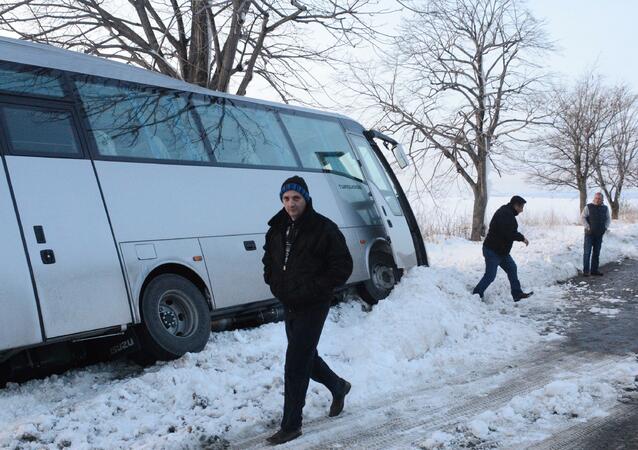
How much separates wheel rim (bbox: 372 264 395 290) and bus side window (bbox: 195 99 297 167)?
7.47 feet

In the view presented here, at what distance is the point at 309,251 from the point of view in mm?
4320

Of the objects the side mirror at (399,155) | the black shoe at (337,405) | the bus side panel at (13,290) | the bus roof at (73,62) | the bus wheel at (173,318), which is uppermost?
the bus roof at (73,62)

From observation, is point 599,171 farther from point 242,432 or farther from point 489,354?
point 242,432

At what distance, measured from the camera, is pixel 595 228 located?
1311 cm

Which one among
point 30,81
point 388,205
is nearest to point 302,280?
point 30,81

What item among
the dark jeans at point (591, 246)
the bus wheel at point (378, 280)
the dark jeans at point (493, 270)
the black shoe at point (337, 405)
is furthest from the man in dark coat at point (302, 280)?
the dark jeans at point (591, 246)

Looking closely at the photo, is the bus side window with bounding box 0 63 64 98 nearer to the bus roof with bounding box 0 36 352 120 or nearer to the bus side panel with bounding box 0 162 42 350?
the bus roof with bounding box 0 36 352 120

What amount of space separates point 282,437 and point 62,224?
9.28ft

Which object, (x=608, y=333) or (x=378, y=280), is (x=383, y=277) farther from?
(x=608, y=333)

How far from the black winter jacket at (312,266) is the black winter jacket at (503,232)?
634 centimetres

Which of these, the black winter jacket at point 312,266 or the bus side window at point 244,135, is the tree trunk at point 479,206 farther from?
the black winter jacket at point 312,266

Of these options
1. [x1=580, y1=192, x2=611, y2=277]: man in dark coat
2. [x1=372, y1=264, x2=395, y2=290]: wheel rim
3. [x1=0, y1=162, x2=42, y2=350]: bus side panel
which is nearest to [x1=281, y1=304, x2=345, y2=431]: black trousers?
[x1=0, y1=162, x2=42, y2=350]: bus side panel

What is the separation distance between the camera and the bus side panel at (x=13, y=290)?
15.8 feet

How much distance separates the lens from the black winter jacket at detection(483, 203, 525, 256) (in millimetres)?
9977
